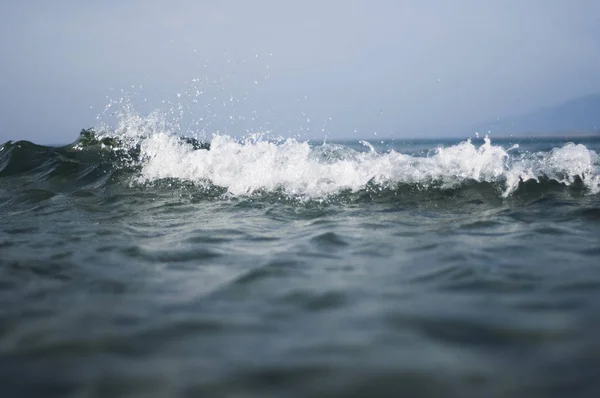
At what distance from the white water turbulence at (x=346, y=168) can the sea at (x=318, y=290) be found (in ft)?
0.19

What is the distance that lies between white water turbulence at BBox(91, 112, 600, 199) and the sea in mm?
56

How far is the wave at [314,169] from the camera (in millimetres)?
6277

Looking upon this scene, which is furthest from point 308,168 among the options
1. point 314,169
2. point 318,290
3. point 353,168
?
point 318,290

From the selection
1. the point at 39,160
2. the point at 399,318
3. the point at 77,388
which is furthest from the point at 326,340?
the point at 39,160

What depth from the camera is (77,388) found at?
1.71 metres

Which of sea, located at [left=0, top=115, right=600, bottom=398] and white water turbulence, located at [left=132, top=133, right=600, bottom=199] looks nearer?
sea, located at [left=0, top=115, right=600, bottom=398]

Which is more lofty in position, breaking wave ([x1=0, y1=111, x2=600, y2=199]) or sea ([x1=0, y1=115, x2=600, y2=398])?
breaking wave ([x1=0, y1=111, x2=600, y2=199])

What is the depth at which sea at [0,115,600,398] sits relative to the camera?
175 centimetres

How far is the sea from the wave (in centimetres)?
6

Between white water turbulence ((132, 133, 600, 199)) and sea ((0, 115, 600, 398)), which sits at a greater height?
white water turbulence ((132, 133, 600, 199))

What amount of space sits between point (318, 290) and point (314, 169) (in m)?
4.40

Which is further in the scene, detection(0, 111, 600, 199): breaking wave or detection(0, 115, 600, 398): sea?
detection(0, 111, 600, 199): breaking wave

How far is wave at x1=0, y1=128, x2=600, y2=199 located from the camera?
628 cm

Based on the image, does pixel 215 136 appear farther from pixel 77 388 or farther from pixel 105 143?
pixel 77 388
